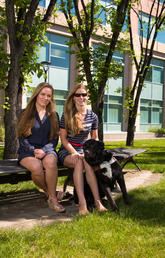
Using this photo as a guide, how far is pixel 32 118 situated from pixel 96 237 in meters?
2.10

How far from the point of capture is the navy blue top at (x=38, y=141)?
4340 millimetres

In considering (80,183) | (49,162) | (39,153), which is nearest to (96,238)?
(80,183)

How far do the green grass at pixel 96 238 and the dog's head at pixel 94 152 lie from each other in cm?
70

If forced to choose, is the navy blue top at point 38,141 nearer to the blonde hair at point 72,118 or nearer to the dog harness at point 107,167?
the blonde hair at point 72,118

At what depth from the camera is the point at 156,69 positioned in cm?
3064

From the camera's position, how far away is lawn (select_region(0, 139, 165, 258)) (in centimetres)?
271

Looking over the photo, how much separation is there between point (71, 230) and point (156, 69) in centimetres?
2931

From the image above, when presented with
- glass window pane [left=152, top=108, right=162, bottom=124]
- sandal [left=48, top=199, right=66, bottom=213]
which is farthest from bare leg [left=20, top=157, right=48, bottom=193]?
glass window pane [left=152, top=108, right=162, bottom=124]

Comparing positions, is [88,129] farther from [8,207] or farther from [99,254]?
[99,254]

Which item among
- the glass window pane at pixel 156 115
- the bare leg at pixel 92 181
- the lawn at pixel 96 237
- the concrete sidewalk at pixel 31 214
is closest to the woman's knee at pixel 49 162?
the bare leg at pixel 92 181

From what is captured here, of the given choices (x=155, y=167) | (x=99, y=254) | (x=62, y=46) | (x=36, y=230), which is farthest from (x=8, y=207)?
(x=62, y=46)

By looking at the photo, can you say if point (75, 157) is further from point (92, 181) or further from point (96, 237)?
point (96, 237)

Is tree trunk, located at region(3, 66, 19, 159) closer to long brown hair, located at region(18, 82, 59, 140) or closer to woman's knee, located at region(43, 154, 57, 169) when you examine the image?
long brown hair, located at region(18, 82, 59, 140)

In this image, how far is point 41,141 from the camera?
4.49 m
